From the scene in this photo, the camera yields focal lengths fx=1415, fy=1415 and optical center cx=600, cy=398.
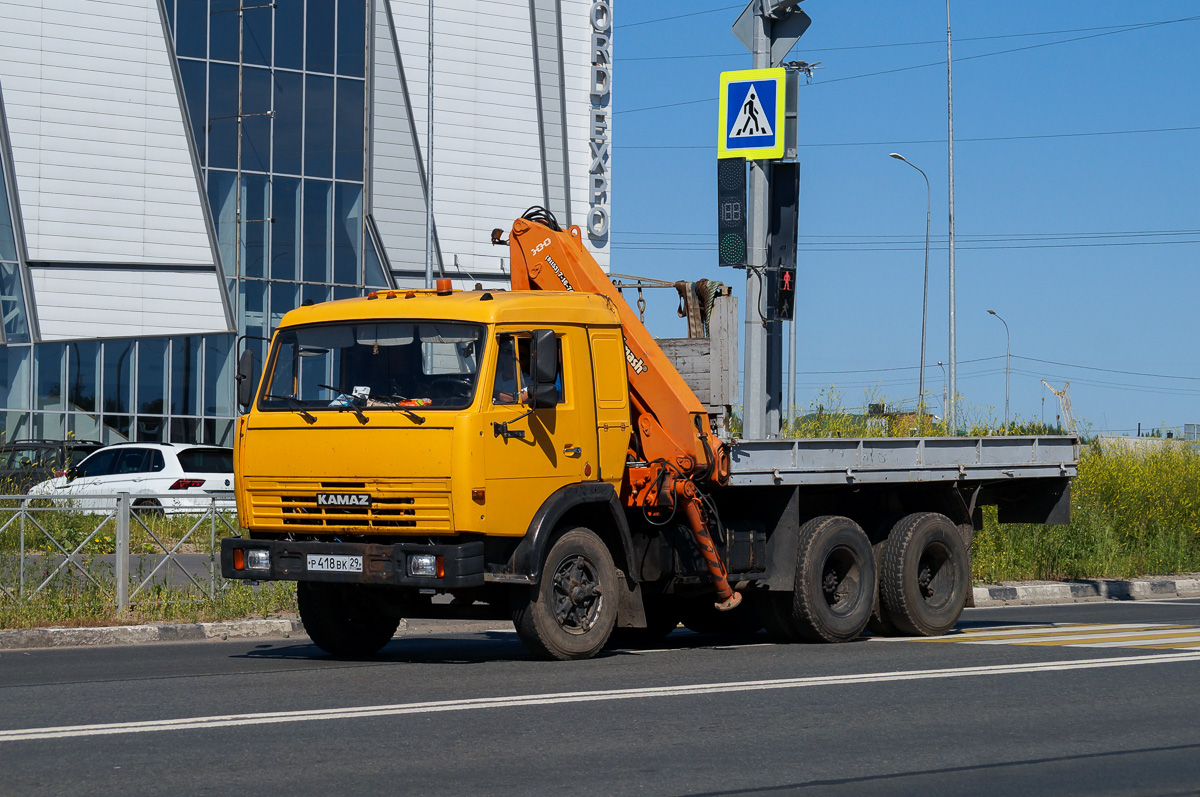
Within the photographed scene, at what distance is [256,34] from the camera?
36.2 metres

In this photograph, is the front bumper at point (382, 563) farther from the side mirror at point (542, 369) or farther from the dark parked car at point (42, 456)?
the dark parked car at point (42, 456)

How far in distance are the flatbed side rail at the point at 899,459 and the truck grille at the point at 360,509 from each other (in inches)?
110

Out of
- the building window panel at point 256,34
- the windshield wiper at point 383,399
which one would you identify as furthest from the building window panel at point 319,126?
the windshield wiper at point 383,399

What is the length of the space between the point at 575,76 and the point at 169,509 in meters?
30.1

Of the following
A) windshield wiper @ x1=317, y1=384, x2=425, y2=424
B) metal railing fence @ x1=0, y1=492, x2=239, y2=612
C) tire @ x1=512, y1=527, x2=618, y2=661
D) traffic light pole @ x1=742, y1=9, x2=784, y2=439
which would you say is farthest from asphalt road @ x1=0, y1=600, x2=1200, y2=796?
traffic light pole @ x1=742, y1=9, x2=784, y2=439

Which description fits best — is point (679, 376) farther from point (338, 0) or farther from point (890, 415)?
point (338, 0)

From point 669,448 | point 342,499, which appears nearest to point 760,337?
point 669,448

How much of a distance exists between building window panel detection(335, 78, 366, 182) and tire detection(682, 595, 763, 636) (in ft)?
89.0

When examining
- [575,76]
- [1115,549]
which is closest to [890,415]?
[1115,549]

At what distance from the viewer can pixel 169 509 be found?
556 inches

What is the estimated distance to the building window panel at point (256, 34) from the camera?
36.0 metres

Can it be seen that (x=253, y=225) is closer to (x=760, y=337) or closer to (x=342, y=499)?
(x=760, y=337)

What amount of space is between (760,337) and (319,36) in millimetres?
26481

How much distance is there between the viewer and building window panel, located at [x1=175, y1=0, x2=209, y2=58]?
35000mm
